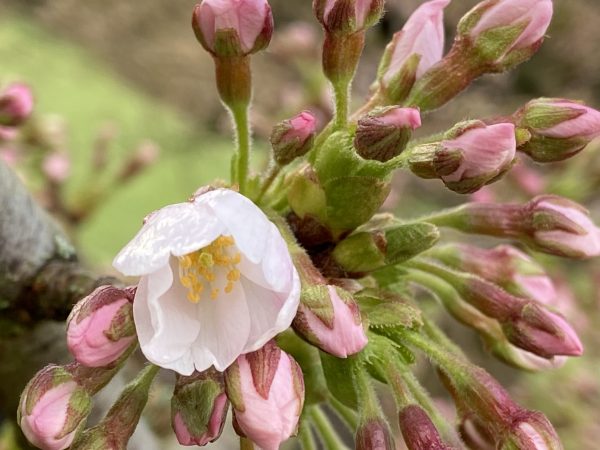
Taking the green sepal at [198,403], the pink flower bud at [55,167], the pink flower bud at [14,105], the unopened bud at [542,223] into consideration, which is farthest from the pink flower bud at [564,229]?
the pink flower bud at [55,167]

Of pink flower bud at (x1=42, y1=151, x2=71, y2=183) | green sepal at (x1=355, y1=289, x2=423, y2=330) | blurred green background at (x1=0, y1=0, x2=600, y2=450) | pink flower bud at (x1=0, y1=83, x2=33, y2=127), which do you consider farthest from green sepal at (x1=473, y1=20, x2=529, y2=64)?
pink flower bud at (x1=42, y1=151, x2=71, y2=183)

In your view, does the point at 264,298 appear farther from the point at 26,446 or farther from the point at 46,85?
the point at 46,85

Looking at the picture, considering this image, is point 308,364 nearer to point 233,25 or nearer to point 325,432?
point 325,432

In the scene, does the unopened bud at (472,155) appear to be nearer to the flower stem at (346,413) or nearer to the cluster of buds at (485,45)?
the cluster of buds at (485,45)

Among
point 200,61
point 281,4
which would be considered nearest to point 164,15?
point 200,61

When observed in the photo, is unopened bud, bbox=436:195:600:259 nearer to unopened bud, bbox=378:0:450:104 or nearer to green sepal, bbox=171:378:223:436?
unopened bud, bbox=378:0:450:104

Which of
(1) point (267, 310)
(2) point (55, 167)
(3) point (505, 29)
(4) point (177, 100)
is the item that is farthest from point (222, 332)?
(4) point (177, 100)
